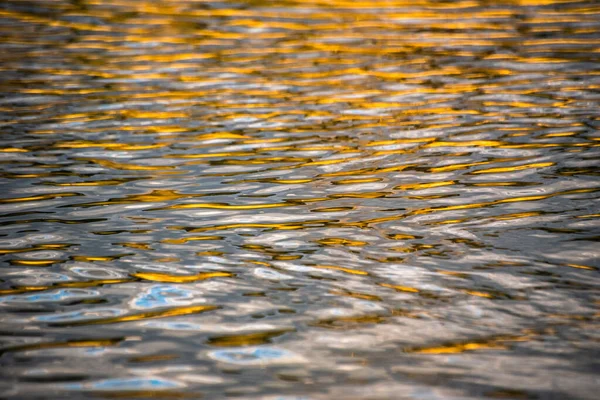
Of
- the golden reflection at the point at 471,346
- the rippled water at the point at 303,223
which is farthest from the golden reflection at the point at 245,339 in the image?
the golden reflection at the point at 471,346

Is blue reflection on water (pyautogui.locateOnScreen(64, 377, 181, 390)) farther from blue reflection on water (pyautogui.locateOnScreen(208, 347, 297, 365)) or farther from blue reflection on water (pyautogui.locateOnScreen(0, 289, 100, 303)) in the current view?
blue reflection on water (pyautogui.locateOnScreen(0, 289, 100, 303))

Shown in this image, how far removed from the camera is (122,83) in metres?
9.74

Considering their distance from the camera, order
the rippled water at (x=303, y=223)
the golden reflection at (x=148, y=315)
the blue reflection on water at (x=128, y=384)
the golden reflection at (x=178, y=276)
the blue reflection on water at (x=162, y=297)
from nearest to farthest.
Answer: the blue reflection on water at (x=128, y=384)
the rippled water at (x=303, y=223)
the golden reflection at (x=148, y=315)
the blue reflection on water at (x=162, y=297)
the golden reflection at (x=178, y=276)

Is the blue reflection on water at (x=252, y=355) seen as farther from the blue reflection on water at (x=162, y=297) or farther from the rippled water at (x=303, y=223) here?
the blue reflection on water at (x=162, y=297)

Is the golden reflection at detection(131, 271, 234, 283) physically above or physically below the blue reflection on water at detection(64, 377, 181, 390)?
above

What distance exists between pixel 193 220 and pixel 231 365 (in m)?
2.02

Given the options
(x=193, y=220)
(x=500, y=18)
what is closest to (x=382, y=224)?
(x=193, y=220)

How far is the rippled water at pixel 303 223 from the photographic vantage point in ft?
11.6

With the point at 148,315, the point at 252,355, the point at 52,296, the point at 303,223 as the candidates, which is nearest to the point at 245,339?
the point at 252,355

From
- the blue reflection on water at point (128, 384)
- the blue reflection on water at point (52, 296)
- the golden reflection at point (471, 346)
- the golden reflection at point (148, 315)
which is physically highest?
the blue reflection on water at point (52, 296)

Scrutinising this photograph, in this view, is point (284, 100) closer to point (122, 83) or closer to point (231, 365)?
point (122, 83)

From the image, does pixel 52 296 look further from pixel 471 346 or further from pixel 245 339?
pixel 471 346

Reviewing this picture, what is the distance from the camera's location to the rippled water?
3539mm

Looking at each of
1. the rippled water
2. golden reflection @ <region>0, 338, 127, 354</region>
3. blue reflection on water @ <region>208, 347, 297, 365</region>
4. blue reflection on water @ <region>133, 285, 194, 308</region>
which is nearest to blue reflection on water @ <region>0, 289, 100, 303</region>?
the rippled water
